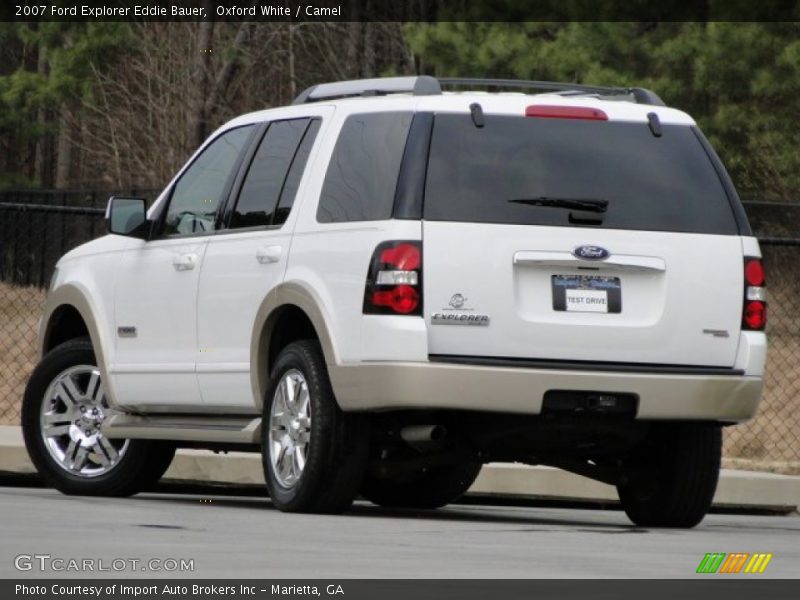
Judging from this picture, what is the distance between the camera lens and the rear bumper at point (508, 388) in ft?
30.5

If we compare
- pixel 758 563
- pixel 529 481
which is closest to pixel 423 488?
pixel 529 481

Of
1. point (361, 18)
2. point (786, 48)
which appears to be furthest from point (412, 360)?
point (361, 18)

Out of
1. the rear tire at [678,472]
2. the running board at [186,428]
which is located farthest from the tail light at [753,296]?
the running board at [186,428]

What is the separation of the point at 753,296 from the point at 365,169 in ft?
6.16

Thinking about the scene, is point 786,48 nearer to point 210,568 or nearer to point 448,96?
point 448,96

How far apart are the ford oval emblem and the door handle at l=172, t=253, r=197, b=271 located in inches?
87.0

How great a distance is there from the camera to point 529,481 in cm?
1300

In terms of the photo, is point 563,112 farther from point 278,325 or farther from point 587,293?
point 278,325

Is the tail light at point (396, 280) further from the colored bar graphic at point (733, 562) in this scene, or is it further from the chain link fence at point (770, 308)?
the chain link fence at point (770, 308)

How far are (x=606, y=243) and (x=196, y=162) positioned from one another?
2.73 metres

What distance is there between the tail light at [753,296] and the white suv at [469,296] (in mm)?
11

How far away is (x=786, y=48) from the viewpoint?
22484 mm

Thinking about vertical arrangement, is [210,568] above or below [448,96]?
below

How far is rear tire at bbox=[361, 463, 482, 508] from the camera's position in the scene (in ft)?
38.2
